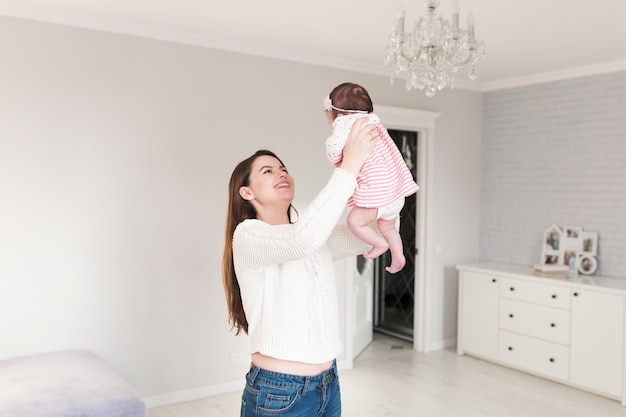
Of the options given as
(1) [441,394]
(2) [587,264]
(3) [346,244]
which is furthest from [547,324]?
(3) [346,244]

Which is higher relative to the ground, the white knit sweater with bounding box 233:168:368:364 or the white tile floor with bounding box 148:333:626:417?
the white knit sweater with bounding box 233:168:368:364

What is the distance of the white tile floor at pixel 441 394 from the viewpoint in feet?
13.2

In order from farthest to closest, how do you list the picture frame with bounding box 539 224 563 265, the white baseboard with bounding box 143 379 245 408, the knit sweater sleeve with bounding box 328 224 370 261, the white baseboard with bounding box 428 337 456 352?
the white baseboard with bounding box 428 337 456 352 < the picture frame with bounding box 539 224 563 265 < the white baseboard with bounding box 143 379 245 408 < the knit sweater sleeve with bounding box 328 224 370 261

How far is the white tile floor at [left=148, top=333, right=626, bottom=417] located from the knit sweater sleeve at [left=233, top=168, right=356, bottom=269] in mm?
2662

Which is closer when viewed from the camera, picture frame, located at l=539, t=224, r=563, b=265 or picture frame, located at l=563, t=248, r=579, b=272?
picture frame, located at l=563, t=248, r=579, b=272

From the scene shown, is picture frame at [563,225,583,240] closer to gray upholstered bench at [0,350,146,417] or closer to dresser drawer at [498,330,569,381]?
dresser drawer at [498,330,569,381]

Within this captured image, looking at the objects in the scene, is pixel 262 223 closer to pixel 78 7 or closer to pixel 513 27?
pixel 78 7

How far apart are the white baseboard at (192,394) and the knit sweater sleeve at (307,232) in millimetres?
2817

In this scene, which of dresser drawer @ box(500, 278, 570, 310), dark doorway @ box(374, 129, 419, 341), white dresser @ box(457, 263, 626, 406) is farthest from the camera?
dark doorway @ box(374, 129, 419, 341)

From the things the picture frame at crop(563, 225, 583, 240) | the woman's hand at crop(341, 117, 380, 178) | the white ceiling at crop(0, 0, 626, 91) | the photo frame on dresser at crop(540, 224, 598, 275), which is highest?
the white ceiling at crop(0, 0, 626, 91)

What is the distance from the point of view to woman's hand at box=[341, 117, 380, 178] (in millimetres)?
1468

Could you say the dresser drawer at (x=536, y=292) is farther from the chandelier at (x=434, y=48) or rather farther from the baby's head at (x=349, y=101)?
the baby's head at (x=349, y=101)

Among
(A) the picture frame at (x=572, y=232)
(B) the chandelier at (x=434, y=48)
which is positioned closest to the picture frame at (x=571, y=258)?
(A) the picture frame at (x=572, y=232)

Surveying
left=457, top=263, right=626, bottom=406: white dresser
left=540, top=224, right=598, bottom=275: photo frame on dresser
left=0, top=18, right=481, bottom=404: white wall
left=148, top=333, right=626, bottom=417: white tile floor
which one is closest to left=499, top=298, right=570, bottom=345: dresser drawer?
left=457, top=263, right=626, bottom=406: white dresser
